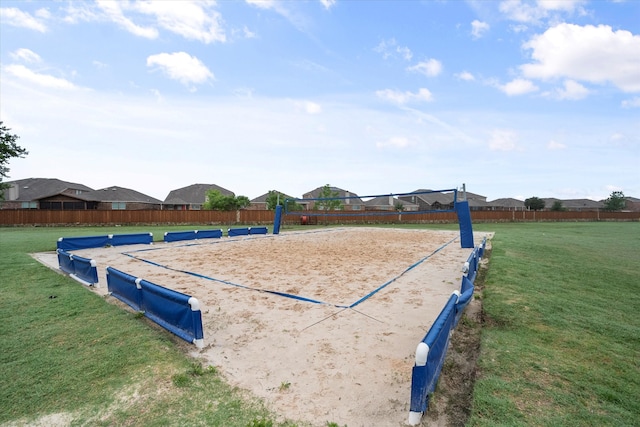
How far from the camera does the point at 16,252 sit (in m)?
9.78

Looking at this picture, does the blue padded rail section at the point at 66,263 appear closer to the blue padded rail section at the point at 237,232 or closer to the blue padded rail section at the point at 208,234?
the blue padded rail section at the point at 208,234

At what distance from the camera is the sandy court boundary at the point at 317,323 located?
249 centimetres

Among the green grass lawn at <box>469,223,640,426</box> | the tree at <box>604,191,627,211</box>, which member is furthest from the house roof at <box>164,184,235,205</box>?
the tree at <box>604,191,627,211</box>

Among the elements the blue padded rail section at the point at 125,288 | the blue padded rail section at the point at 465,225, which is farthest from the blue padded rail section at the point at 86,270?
the blue padded rail section at the point at 465,225

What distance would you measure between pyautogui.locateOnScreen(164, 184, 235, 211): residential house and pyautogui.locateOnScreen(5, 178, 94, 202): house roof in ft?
30.7

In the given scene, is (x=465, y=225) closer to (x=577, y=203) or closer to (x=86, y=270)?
(x=86, y=270)

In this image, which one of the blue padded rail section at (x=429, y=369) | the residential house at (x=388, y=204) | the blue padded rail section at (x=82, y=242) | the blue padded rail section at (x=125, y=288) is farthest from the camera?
the residential house at (x=388, y=204)

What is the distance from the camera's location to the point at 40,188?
37875mm

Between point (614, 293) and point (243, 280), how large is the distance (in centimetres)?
629

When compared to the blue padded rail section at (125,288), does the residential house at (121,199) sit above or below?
above

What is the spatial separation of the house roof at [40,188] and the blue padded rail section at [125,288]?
37.7 meters

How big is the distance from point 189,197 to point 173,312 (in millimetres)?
46288

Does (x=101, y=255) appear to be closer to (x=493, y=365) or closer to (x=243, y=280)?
(x=243, y=280)

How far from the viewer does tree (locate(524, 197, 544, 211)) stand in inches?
2162
